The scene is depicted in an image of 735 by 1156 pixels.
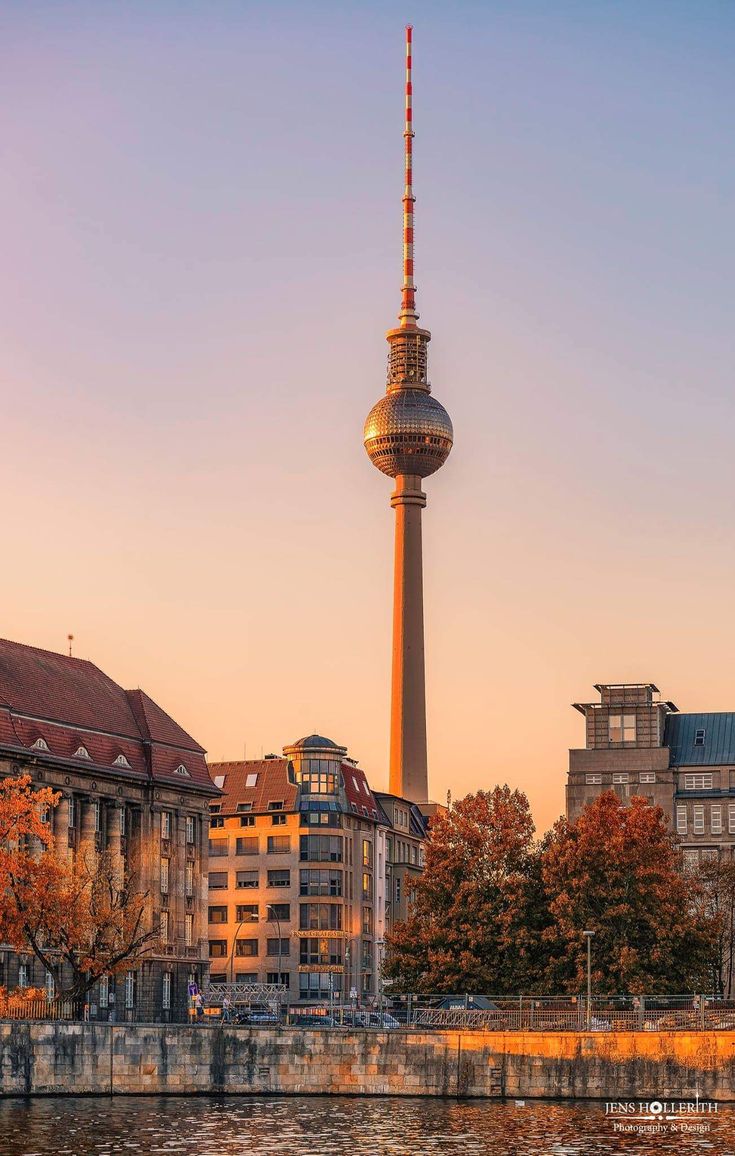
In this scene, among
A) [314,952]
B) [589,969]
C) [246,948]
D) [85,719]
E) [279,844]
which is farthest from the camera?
[279,844]

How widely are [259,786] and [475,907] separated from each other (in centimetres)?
6311

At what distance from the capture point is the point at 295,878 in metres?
171

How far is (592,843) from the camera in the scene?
11569 centimetres

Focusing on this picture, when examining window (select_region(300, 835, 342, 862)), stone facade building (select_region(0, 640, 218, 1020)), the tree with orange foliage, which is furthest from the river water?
window (select_region(300, 835, 342, 862))

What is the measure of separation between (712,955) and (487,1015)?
23.4 m

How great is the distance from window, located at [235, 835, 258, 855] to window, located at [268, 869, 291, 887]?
2667 millimetres

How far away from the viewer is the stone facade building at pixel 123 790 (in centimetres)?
13525

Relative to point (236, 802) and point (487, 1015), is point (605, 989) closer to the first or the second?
point (487, 1015)

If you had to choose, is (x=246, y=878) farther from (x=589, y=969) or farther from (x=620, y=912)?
(x=589, y=969)

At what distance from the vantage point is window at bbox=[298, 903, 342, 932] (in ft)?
557

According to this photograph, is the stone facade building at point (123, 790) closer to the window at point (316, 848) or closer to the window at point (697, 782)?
the window at point (316, 848)

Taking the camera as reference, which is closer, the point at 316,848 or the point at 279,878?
the point at 316,848

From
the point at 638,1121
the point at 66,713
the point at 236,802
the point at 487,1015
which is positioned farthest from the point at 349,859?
the point at 638,1121

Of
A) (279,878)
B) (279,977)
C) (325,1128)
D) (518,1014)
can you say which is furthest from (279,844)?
(325,1128)
